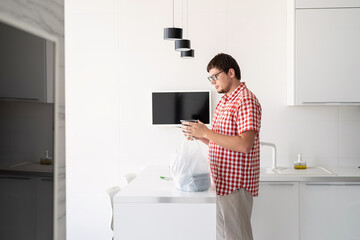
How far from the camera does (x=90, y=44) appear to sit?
3.69 metres

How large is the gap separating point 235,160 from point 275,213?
109 cm

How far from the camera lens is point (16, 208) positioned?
496 millimetres

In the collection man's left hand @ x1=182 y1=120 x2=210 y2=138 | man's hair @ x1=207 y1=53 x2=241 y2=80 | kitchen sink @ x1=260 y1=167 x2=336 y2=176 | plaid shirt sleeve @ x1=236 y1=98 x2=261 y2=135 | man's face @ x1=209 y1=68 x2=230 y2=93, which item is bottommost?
kitchen sink @ x1=260 y1=167 x2=336 y2=176

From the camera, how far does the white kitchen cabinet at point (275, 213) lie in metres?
3.20

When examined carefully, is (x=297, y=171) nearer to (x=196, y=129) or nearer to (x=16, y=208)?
(x=196, y=129)

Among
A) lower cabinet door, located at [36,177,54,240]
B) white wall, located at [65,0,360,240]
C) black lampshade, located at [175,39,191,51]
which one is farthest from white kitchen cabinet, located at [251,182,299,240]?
lower cabinet door, located at [36,177,54,240]

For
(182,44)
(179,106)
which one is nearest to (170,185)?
(182,44)

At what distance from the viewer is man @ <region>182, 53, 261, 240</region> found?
227 cm

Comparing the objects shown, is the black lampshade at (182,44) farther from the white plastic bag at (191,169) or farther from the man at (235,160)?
the white plastic bag at (191,169)

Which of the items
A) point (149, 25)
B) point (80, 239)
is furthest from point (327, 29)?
point (80, 239)

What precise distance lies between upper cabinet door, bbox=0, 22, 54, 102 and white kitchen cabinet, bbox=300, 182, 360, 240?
2.92 metres

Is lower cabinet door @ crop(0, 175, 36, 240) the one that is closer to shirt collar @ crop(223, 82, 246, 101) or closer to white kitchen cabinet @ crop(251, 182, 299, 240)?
shirt collar @ crop(223, 82, 246, 101)

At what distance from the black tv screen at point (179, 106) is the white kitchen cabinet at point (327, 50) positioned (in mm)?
847

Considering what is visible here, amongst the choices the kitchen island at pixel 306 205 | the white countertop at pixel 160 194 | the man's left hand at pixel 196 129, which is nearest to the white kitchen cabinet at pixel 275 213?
the kitchen island at pixel 306 205
